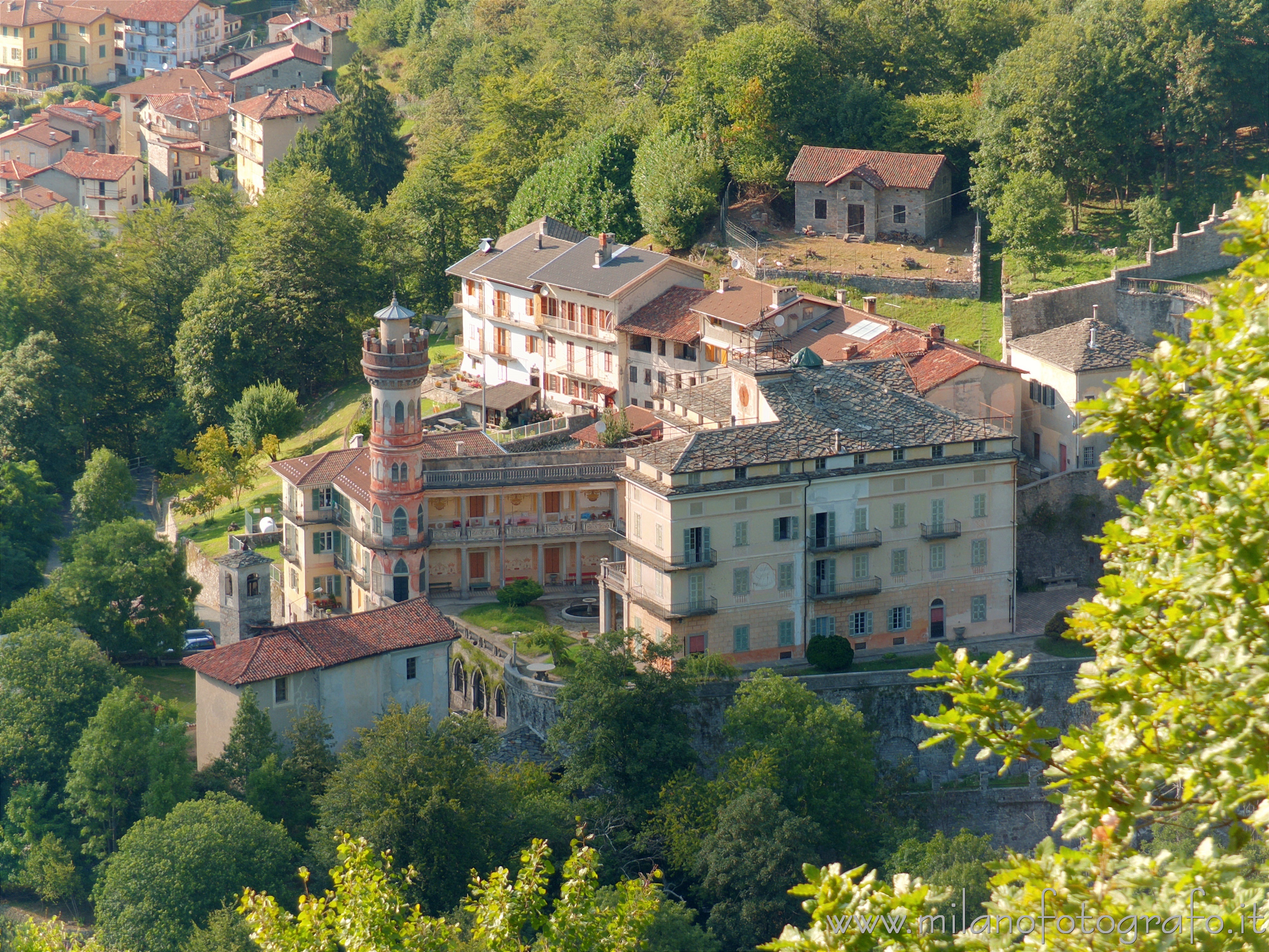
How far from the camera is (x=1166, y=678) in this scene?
18.1 meters

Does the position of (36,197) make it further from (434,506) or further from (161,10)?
(434,506)

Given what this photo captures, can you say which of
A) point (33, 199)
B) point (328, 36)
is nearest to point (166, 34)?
point (328, 36)

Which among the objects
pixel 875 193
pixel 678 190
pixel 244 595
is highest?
pixel 875 193

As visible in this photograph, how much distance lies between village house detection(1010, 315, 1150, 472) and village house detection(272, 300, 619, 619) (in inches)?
621

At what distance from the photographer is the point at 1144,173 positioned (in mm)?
86812

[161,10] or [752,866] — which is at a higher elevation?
[161,10]

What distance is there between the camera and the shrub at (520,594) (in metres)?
67.1

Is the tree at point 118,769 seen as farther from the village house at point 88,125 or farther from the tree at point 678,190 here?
the village house at point 88,125

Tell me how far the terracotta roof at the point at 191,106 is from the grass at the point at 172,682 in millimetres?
88895

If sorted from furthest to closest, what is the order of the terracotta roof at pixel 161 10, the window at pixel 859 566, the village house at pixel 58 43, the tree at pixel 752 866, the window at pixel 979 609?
1. the village house at pixel 58 43
2. the terracotta roof at pixel 161 10
3. the window at pixel 979 609
4. the window at pixel 859 566
5. the tree at pixel 752 866

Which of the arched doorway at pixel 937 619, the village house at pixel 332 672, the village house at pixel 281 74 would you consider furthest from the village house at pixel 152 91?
the arched doorway at pixel 937 619

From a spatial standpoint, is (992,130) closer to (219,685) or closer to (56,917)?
(219,685)

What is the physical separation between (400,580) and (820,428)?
655 inches

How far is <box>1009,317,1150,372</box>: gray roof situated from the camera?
6769 cm
